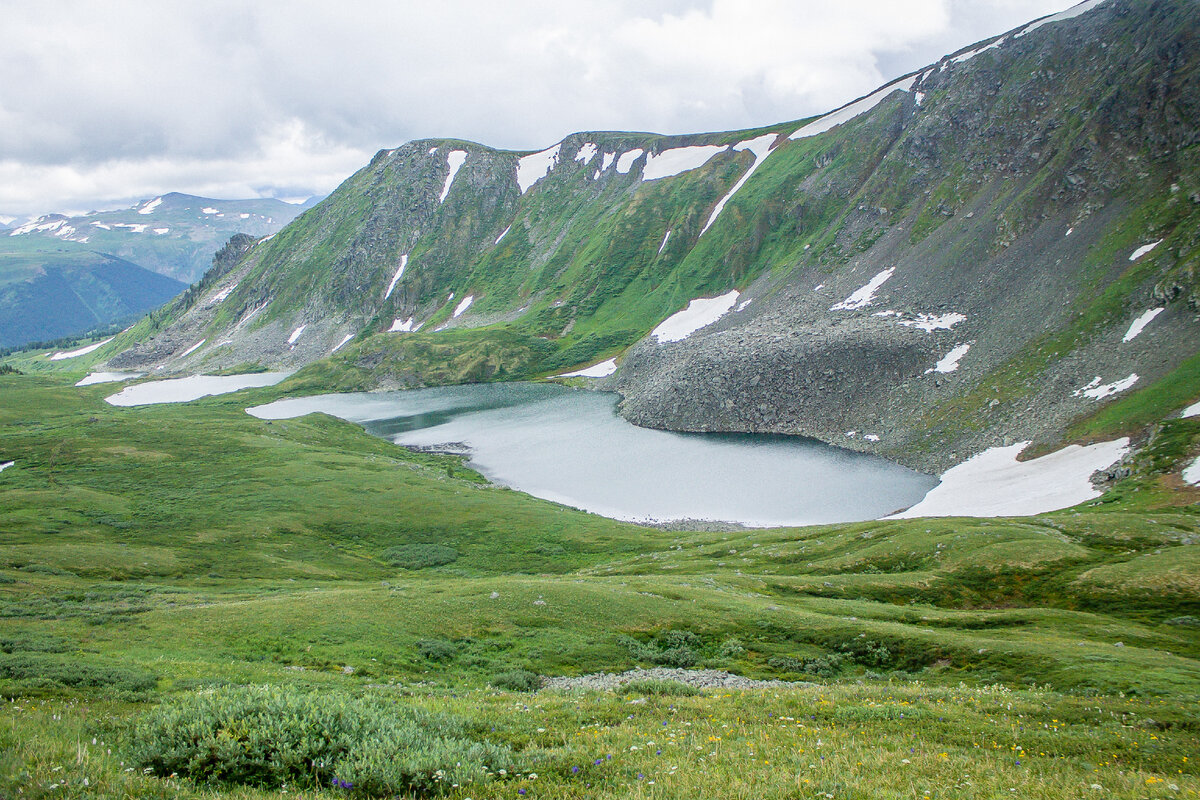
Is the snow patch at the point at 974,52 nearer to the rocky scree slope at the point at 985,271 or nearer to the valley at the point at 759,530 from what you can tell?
the rocky scree slope at the point at 985,271

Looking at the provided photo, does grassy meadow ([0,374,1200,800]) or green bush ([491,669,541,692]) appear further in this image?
green bush ([491,669,541,692])

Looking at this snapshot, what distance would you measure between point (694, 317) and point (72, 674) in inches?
6343

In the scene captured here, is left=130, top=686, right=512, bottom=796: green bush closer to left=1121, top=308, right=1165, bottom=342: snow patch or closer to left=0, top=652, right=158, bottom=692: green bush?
left=0, top=652, right=158, bottom=692: green bush

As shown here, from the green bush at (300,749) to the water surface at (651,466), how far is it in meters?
68.7

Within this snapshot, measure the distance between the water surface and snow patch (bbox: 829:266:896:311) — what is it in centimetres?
3857

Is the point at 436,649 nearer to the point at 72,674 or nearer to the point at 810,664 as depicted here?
the point at 72,674

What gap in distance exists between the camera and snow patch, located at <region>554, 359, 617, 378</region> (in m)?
169

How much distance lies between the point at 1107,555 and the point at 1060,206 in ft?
312

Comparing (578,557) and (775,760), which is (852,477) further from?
(775,760)

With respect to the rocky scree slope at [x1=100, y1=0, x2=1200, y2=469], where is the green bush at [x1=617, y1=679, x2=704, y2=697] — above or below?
below

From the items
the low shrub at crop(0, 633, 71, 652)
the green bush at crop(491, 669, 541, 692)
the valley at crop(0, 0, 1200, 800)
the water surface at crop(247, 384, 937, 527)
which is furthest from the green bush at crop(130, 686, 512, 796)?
the water surface at crop(247, 384, 937, 527)

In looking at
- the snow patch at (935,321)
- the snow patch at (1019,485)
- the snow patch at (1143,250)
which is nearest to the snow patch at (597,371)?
the snow patch at (935,321)

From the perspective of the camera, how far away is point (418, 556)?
57781mm

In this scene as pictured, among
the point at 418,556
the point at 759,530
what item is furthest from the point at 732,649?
the point at 759,530
